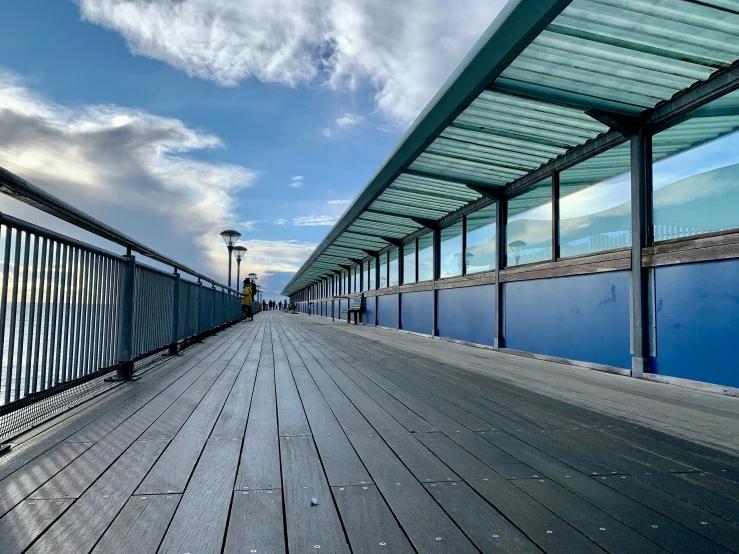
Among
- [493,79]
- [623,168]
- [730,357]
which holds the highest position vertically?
[493,79]

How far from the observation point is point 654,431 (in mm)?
2854

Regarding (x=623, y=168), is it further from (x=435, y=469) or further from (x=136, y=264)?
(x=136, y=264)

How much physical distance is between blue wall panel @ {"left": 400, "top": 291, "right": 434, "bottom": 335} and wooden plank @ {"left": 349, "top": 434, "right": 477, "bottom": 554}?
9.69 m

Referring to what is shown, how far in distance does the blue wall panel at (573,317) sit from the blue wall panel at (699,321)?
53cm

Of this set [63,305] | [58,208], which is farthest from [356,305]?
[58,208]

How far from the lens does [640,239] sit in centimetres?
545

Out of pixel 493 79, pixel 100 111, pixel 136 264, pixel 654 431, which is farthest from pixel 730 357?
pixel 100 111

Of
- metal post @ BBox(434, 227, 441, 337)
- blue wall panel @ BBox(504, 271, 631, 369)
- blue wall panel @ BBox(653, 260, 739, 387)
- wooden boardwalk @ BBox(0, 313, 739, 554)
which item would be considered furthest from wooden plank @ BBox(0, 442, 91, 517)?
metal post @ BBox(434, 227, 441, 337)

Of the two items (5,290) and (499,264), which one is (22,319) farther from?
(499,264)

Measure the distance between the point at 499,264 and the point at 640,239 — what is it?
3.30m

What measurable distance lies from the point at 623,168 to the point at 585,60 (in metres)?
1.95

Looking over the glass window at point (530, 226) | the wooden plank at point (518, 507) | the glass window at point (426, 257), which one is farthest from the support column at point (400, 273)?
the wooden plank at point (518, 507)

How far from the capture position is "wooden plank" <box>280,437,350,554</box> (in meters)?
1.37

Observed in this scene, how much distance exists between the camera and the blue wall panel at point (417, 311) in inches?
473
